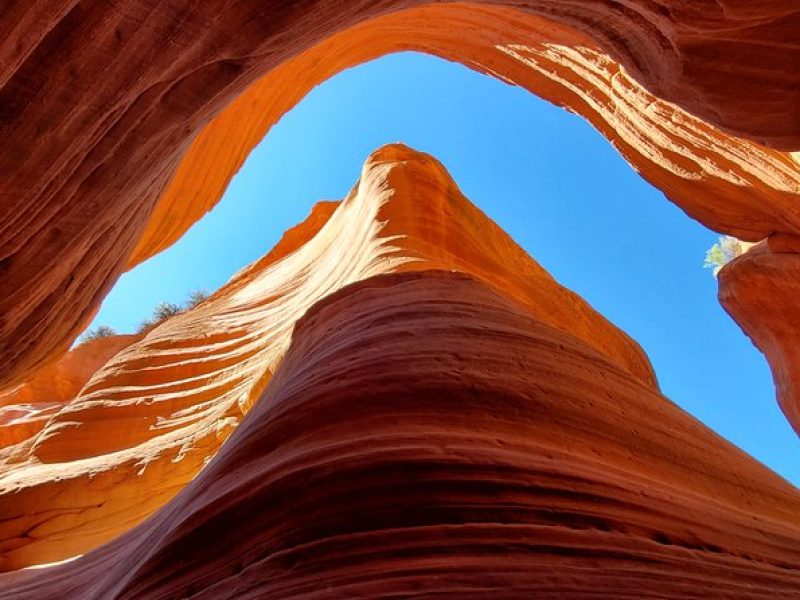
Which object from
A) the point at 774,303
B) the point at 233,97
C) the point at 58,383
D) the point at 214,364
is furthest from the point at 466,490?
the point at 58,383

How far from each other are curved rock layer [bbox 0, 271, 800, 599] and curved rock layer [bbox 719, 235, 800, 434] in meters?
6.11

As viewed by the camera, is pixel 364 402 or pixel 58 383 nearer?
pixel 364 402

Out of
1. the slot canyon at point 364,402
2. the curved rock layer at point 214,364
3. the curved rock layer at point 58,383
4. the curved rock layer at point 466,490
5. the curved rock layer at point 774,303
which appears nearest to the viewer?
the curved rock layer at point 466,490

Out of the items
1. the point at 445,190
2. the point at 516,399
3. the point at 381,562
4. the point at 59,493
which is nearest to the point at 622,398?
the point at 516,399

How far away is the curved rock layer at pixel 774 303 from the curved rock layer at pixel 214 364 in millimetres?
1948

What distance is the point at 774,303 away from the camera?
8398mm

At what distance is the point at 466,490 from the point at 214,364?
617 centimetres

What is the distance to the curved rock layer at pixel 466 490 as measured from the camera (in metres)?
1.69

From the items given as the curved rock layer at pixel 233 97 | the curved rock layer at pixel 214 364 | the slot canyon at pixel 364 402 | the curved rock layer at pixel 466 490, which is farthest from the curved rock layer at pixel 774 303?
the curved rock layer at pixel 466 490

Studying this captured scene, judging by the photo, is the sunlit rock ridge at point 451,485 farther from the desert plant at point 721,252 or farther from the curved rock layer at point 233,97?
the desert plant at point 721,252

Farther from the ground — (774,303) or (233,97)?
(774,303)

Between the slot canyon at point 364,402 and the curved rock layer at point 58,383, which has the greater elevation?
the curved rock layer at point 58,383

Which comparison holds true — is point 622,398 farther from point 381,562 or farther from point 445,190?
point 445,190

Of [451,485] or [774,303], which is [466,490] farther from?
[774,303]
